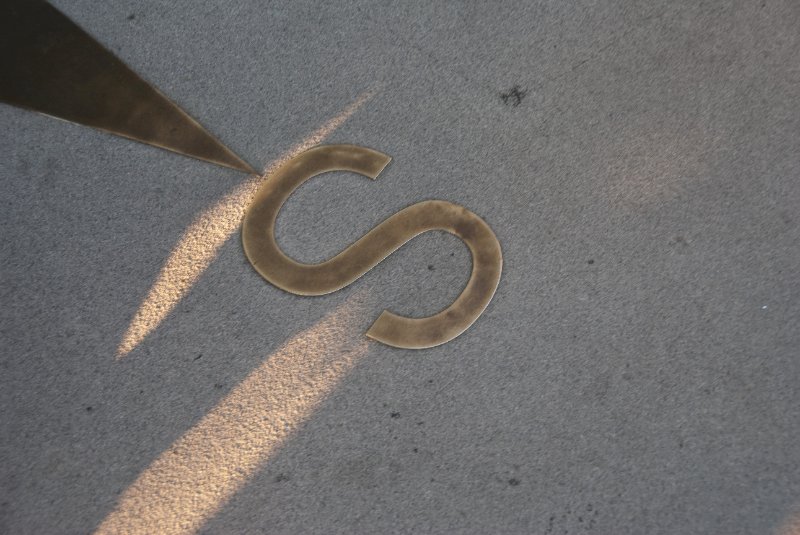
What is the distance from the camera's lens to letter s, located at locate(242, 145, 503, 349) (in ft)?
7.50

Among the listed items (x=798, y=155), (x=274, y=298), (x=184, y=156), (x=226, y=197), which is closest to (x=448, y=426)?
(x=274, y=298)

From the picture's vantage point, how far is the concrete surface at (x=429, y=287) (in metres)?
2.13

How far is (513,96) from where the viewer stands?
2559mm

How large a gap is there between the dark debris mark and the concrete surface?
0.10 feet

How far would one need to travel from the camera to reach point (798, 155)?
7.94ft

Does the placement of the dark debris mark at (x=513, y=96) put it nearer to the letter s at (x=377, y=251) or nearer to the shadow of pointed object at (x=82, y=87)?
the letter s at (x=377, y=251)

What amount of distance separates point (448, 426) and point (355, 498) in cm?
42

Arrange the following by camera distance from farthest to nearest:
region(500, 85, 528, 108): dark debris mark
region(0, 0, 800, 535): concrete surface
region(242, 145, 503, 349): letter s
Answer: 1. region(500, 85, 528, 108): dark debris mark
2. region(242, 145, 503, 349): letter s
3. region(0, 0, 800, 535): concrete surface

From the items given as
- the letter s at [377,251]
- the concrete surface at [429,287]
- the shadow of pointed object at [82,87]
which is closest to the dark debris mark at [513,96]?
the concrete surface at [429,287]

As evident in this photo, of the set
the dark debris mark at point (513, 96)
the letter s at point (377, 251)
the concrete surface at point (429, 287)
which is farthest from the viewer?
the dark debris mark at point (513, 96)

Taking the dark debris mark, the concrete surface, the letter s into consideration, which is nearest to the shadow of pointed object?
the concrete surface

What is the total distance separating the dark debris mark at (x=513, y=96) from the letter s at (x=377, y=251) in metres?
0.53

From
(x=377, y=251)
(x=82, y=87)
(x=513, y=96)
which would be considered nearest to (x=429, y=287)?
(x=377, y=251)

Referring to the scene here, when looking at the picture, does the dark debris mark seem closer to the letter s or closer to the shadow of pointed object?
the letter s
